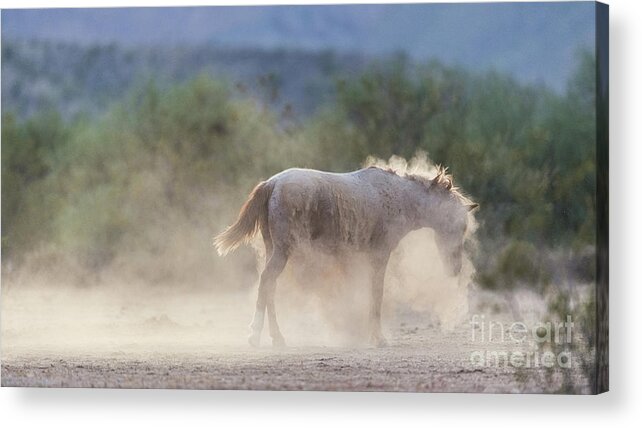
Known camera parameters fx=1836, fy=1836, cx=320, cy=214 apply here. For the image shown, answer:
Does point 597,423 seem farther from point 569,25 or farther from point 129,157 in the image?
point 129,157

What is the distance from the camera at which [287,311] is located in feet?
49.6

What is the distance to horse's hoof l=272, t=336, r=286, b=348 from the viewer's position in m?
15.1

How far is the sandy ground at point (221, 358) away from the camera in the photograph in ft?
48.4

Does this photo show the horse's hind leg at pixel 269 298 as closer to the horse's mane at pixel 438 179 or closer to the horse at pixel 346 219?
the horse at pixel 346 219

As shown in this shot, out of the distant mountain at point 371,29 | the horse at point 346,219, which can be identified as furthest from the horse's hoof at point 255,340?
the distant mountain at point 371,29

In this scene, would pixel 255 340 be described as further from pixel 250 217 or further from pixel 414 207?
pixel 414 207

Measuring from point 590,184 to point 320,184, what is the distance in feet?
7.21

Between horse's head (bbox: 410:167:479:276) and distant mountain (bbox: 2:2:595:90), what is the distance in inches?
40.7

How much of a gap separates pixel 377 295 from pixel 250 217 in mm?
1231

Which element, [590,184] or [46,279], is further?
[46,279]

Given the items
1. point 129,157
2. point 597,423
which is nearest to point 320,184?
point 129,157

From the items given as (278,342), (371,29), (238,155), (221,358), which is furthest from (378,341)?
(371,29)

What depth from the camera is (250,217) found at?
→ 15188 millimetres

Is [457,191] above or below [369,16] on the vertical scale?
below
